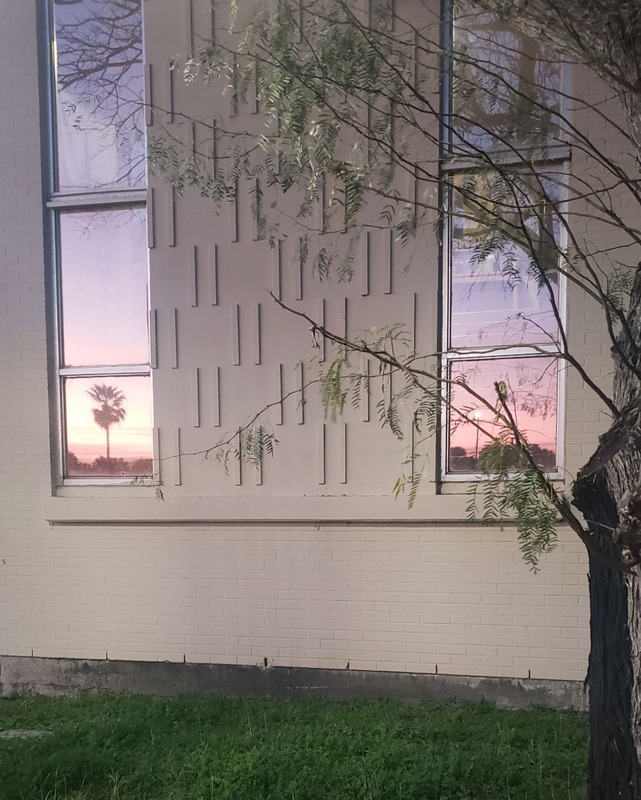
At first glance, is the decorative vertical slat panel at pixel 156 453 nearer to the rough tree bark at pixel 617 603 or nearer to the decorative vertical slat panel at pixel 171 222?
the decorative vertical slat panel at pixel 171 222

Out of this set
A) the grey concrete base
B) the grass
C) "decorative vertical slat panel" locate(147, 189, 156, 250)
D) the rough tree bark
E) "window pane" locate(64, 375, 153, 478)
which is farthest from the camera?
"window pane" locate(64, 375, 153, 478)

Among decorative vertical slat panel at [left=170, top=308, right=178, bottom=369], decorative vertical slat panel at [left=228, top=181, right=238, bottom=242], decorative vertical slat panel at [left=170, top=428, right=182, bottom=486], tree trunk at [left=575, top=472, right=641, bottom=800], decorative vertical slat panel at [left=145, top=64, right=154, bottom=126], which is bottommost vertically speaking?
tree trunk at [left=575, top=472, right=641, bottom=800]

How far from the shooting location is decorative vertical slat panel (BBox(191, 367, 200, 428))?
4.27m

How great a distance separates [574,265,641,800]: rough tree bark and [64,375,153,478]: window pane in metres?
3.33

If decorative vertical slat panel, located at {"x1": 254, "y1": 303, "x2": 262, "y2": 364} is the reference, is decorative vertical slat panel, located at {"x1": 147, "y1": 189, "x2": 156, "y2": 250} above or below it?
Result: above

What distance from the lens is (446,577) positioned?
399cm

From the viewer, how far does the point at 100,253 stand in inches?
181

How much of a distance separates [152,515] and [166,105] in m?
3.12

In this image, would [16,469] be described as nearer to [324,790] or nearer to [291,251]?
[291,251]

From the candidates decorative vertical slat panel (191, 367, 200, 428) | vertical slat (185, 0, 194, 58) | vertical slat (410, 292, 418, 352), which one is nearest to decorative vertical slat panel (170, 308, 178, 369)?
decorative vertical slat panel (191, 367, 200, 428)

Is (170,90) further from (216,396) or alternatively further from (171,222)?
(216,396)

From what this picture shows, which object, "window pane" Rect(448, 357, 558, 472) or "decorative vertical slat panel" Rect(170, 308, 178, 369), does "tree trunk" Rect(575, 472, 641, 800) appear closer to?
"window pane" Rect(448, 357, 558, 472)

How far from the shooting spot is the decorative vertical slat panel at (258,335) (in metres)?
4.18

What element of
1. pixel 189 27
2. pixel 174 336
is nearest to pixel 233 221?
pixel 174 336
